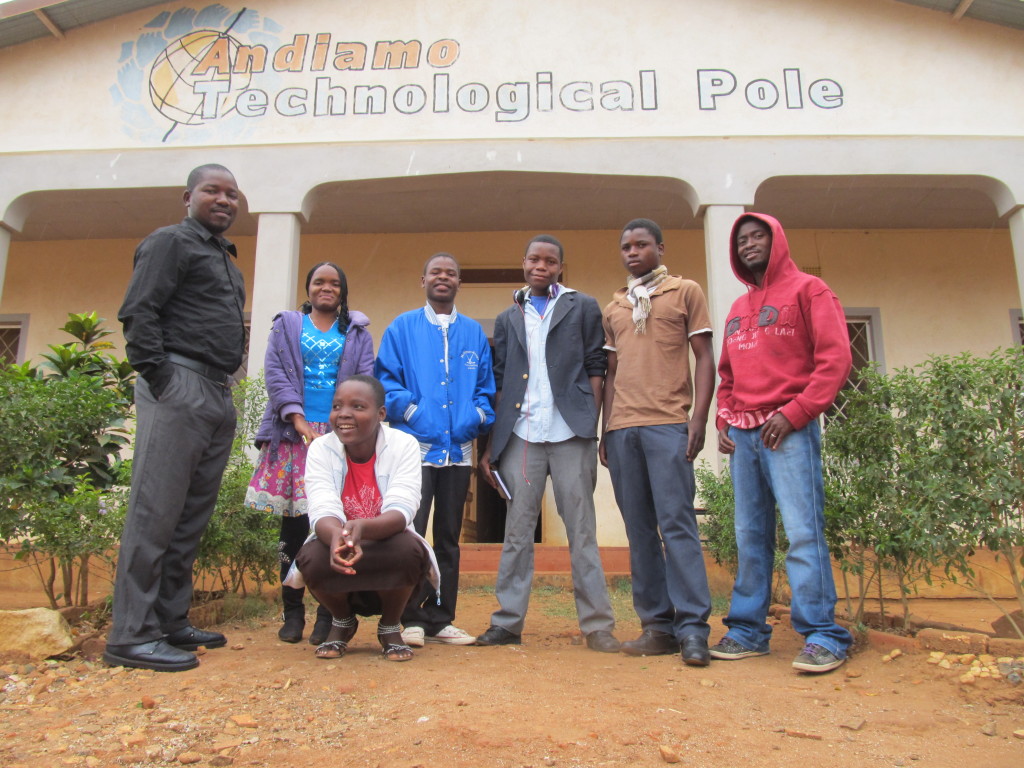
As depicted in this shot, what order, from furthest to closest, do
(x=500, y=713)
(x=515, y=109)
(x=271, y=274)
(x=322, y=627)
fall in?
(x=515, y=109), (x=271, y=274), (x=322, y=627), (x=500, y=713)

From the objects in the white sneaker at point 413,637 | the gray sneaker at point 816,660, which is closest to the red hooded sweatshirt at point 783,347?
the gray sneaker at point 816,660

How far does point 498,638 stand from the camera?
143 inches

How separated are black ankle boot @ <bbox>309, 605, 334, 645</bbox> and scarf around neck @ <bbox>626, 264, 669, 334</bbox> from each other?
1.91m

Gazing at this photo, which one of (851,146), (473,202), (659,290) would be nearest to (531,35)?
(473,202)

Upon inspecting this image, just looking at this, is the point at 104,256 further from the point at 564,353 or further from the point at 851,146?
the point at 851,146

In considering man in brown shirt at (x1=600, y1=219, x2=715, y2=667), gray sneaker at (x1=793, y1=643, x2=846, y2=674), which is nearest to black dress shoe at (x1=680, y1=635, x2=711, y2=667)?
man in brown shirt at (x1=600, y1=219, x2=715, y2=667)

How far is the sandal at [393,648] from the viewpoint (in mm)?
3168

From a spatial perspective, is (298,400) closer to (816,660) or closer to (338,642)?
(338,642)

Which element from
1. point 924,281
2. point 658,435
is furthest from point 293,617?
point 924,281

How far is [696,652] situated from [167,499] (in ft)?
7.22

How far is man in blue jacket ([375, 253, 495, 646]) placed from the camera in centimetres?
367

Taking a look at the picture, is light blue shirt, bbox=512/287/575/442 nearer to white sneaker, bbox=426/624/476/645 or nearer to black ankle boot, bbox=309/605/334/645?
white sneaker, bbox=426/624/476/645

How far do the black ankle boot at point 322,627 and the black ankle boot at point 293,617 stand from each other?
119 millimetres

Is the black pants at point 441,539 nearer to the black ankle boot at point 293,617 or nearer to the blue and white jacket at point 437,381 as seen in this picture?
the blue and white jacket at point 437,381
